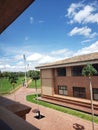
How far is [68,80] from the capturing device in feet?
87.7

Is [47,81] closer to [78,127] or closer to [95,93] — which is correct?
[95,93]

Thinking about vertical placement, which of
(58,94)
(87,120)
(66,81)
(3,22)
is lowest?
(87,120)

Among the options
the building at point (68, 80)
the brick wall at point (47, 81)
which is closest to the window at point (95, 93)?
the building at point (68, 80)

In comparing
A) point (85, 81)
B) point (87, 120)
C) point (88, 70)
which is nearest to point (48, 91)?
point (85, 81)

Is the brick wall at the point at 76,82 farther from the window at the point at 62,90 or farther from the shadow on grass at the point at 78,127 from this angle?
the shadow on grass at the point at 78,127

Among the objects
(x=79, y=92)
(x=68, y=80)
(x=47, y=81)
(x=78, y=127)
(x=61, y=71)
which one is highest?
(x=61, y=71)

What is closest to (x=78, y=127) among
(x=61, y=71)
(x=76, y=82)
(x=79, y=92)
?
(x=79, y=92)

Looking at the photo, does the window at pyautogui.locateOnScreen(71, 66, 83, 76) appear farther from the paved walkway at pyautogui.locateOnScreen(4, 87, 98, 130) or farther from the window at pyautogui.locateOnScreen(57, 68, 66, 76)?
the paved walkway at pyautogui.locateOnScreen(4, 87, 98, 130)

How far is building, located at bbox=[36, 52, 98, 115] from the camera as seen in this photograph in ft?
75.2

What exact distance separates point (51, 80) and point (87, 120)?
1312 cm

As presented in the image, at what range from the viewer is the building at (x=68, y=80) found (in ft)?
75.2

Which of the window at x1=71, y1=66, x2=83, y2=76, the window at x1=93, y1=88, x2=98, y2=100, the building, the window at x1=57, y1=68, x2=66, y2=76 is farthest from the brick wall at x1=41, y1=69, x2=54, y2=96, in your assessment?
the window at x1=93, y1=88, x2=98, y2=100

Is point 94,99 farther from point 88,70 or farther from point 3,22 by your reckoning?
point 3,22

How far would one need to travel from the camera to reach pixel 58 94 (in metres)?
29.7
